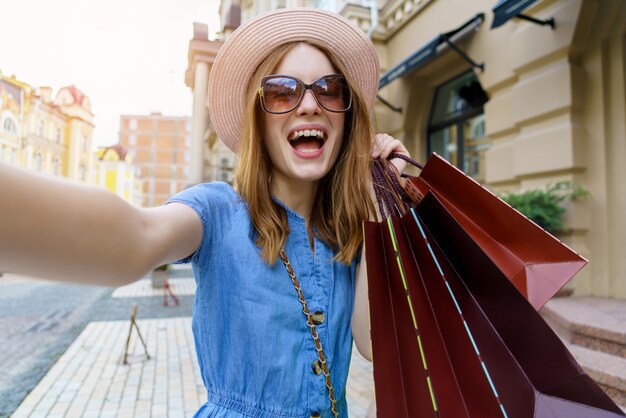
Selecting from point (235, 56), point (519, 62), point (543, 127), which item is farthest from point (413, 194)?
point (519, 62)

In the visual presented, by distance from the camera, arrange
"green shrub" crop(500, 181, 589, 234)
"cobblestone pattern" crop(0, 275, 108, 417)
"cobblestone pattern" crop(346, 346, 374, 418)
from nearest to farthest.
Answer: "cobblestone pattern" crop(346, 346, 374, 418) < "green shrub" crop(500, 181, 589, 234) < "cobblestone pattern" crop(0, 275, 108, 417)

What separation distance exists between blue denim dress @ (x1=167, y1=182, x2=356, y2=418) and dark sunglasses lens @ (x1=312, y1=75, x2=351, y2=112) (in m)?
0.37

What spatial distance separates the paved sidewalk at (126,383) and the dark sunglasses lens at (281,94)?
341 cm

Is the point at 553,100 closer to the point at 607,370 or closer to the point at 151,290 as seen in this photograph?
the point at 607,370

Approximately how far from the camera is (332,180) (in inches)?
49.0

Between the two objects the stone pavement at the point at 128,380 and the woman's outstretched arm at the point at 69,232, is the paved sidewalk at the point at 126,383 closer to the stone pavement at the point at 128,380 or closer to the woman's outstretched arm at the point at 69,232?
the stone pavement at the point at 128,380

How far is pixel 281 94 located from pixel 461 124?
6792 millimetres

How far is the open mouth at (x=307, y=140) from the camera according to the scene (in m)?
1.09

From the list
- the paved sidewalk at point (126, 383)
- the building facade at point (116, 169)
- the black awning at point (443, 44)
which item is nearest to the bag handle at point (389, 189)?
the paved sidewalk at point (126, 383)

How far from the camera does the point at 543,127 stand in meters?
4.88

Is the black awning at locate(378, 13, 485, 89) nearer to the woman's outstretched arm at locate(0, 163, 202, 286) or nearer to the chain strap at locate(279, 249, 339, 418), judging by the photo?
the chain strap at locate(279, 249, 339, 418)

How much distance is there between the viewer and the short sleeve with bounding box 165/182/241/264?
0.93 meters

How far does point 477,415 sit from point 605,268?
15.6 ft

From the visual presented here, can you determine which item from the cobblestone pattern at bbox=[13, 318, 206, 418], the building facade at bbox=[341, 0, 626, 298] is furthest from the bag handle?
the building facade at bbox=[341, 0, 626, 298]
